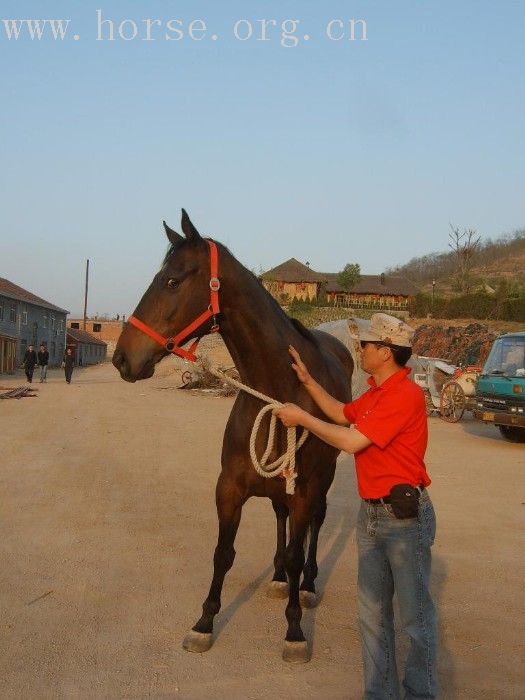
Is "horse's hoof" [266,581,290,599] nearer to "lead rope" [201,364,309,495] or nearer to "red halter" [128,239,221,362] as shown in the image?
"lead rope" [201,364,309,495]

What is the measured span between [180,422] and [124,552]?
29.9 feet

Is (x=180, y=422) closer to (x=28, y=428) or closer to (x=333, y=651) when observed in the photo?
(x=28, y=428)

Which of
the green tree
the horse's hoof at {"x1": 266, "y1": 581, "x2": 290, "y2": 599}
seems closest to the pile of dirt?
the horse's hoof at {"x1": 266, "y1": 581, "x2": 290, "y2": 599}

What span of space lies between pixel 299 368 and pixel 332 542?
9.91 feet

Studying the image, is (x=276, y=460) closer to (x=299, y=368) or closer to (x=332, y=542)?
(x=299, y=368)

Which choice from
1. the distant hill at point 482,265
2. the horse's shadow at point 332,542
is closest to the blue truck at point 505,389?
the horse's shadow at point 332,542

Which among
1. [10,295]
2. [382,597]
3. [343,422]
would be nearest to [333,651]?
[382,597]

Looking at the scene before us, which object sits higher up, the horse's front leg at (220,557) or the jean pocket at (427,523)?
the jean pocket at (427,523)

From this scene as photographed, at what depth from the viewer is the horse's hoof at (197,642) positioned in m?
3.63

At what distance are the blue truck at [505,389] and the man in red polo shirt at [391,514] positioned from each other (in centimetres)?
1081

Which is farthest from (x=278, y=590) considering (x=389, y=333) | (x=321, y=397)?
(x=389, y=333)

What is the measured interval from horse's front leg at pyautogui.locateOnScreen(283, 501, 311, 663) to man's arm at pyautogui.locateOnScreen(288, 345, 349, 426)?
59 cm

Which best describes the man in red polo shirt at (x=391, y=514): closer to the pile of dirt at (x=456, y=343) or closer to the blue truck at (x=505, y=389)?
the blue truck at (x=505, y=389)

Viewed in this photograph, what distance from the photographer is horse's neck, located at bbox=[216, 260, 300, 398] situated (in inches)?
138
